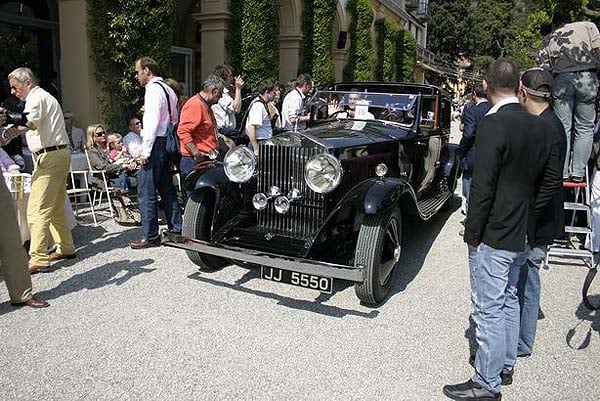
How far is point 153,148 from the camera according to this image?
495cm

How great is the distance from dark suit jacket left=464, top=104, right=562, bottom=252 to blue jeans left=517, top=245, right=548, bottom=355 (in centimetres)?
46

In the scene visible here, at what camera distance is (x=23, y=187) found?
459 centimetres

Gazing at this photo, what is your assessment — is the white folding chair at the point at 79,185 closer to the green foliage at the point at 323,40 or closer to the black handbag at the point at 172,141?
the black handbag at the point at 172,141

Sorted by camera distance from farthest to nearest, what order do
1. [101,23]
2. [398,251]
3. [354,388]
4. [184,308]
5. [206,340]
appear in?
[101,23]
[398,251]
[184,308]
[206,340]
[354,388]

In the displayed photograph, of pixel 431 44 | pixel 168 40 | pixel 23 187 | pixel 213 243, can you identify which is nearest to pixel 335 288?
pixel 213 243

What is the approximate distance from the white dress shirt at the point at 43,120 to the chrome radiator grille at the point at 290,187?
1.82 m

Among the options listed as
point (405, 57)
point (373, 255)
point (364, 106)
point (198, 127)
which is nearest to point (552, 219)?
point (373, 255)

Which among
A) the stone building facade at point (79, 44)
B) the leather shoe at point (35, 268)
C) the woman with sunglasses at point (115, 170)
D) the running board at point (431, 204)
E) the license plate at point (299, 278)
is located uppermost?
the stone building facade at point (79, 44)

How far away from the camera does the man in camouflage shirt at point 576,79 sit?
5211mm

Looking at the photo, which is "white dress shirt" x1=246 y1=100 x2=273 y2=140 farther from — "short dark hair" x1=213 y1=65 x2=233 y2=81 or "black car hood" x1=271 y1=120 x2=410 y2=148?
"short dark hair" x1=213 y1=65 x2=233 y2=81

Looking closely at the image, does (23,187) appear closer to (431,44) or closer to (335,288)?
(335,288)

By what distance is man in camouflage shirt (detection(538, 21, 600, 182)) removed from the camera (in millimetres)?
5211

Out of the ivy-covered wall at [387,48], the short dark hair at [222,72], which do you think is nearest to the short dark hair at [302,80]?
the short dark hair at [222,72]

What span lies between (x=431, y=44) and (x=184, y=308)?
51.7 m
